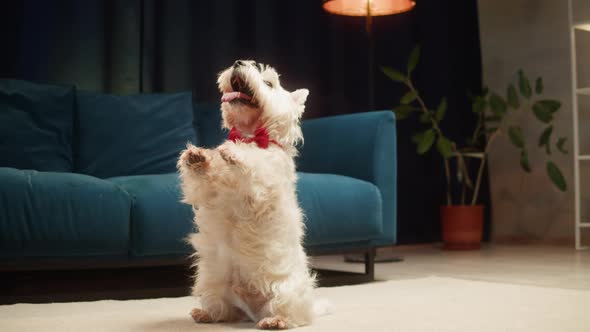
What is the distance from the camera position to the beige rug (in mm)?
1842

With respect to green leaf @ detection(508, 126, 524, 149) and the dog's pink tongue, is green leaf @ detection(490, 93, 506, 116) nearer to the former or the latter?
green leaf @ detection(508, 126, 524, 149)

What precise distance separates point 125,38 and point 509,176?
3178 millimetres

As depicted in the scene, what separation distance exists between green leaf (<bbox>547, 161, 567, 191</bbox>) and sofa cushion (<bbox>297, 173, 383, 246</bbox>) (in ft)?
7.49

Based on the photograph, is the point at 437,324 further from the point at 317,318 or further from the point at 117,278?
the point at 117,278

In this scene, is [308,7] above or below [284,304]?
above

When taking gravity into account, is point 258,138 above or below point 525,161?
above

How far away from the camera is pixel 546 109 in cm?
476

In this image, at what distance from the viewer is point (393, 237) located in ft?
10.1

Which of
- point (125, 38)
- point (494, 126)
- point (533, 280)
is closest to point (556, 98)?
point (494, 126)

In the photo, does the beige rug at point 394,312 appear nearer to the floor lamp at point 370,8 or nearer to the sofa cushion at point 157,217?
the sofa cushion at point 157,217

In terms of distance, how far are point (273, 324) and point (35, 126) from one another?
1.71 meters

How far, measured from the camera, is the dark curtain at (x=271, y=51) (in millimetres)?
3590

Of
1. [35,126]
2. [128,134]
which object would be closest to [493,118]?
[128,134]

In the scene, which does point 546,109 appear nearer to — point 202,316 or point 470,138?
point 470,138
